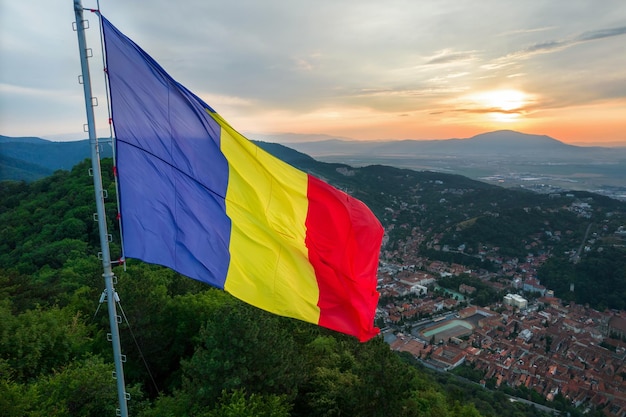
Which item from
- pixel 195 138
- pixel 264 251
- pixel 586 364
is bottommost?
pixel 586 364

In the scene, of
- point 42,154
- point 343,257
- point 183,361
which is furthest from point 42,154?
point 343,257

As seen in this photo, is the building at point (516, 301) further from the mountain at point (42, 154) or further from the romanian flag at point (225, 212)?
the mountain at point (42, 154)

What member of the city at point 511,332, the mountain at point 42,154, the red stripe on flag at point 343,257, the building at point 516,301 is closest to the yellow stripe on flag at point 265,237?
the red stripe on flag at point 343,257

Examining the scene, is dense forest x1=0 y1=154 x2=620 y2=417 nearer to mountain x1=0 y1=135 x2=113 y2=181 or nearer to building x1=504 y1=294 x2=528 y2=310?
building x1=504 y1=294 x2=528 y2=310

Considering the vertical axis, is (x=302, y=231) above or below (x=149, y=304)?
above

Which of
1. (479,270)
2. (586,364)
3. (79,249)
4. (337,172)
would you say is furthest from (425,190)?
(79,249)

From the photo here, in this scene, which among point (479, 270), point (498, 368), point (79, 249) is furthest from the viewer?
point (479, 270)

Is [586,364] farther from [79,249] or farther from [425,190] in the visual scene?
[425,190]
